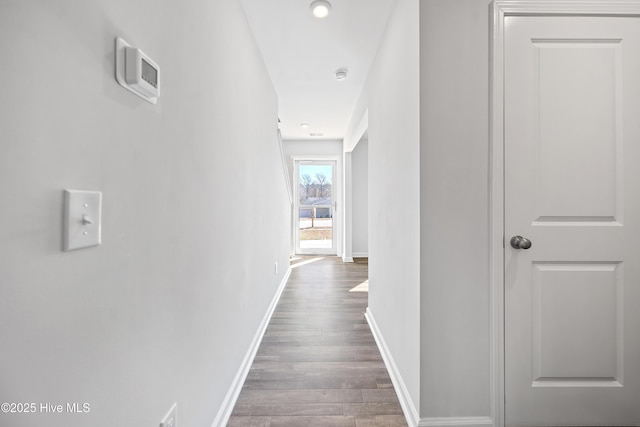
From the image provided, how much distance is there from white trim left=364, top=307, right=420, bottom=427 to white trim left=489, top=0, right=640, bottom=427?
364 mm

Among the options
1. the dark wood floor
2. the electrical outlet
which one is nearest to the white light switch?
the electrical outlet

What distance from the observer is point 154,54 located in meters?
0.91

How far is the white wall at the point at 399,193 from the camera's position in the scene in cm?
150

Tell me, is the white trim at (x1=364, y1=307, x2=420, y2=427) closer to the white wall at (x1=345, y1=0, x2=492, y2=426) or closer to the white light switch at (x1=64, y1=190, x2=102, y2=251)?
the white wall at (x1=345, y1=0, x2=492, y2=426)

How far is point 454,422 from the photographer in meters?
1.42

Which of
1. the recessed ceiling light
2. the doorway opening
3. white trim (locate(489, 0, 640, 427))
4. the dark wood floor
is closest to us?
white trim (locate(489, 0, 640, 427))

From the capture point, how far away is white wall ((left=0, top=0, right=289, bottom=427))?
50 cm

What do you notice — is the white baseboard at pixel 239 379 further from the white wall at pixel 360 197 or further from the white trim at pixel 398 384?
the white wall at pixel 360 197

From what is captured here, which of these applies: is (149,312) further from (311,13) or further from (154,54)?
(311,13)

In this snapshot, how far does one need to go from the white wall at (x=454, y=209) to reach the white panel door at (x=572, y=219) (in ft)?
0.40

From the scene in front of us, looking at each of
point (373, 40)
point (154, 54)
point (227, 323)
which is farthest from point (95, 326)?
point (373, 40)

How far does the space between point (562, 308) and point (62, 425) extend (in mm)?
1850

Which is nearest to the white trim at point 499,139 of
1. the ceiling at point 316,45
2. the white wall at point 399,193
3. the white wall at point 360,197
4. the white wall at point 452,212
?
the white wall at point 452,212

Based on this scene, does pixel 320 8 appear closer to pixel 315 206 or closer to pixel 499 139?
pixel 499 139
